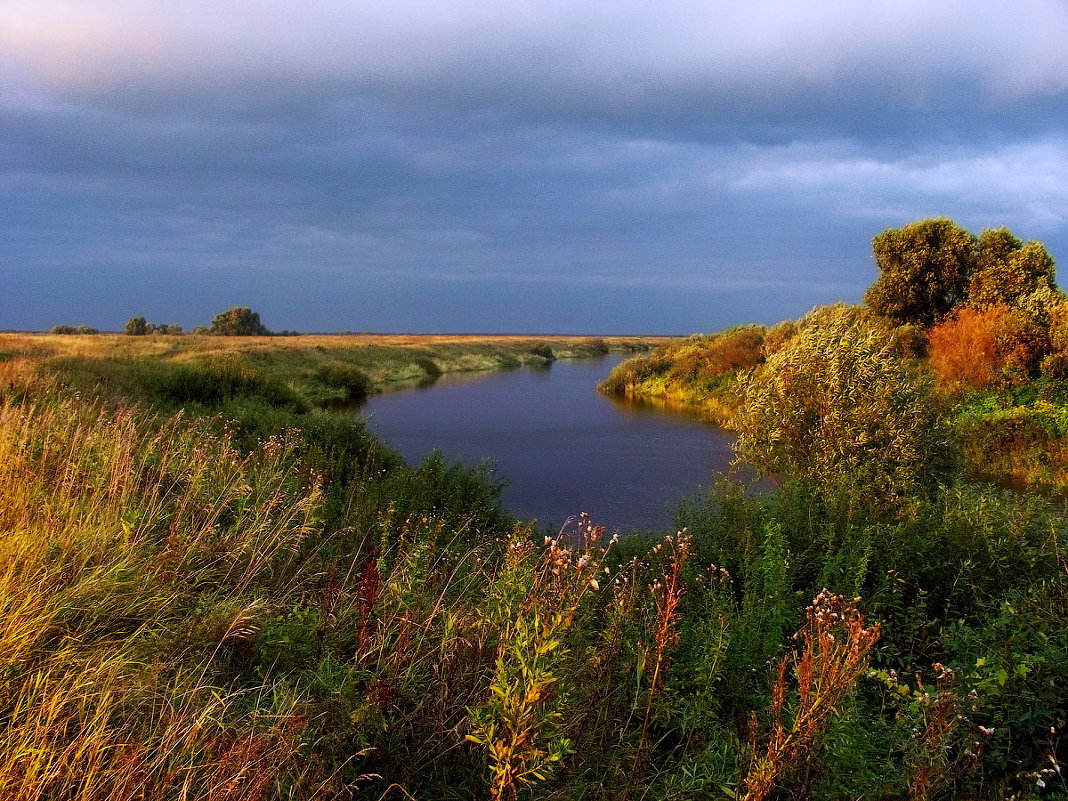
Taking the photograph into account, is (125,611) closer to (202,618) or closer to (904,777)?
(202,618)

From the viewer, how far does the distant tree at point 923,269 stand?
23344 mm

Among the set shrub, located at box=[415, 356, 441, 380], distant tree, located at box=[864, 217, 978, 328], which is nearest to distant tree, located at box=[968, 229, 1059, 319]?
distant tree, located at box=[864, 217, 978, 328]

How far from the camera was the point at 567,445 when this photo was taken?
2108 cm

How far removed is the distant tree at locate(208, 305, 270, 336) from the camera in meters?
73.2

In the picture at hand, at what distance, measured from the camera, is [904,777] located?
9.14 feet

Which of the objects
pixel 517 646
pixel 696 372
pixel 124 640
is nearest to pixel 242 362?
pixel 124 640

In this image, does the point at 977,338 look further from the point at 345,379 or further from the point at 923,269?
the point at 345,379

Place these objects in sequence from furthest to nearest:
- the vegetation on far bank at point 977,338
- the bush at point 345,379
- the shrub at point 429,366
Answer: the shrub at point 429,366
the bush at point 345,379
the vegetation on far bank at point 977,338

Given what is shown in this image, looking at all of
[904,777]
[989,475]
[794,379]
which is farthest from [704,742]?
[989,475]

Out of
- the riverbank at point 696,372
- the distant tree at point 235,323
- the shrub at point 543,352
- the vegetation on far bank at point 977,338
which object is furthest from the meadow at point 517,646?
the distant tree at point 235,323

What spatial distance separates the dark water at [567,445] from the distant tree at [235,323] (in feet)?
147

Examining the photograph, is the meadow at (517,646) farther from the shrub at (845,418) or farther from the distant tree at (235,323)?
the distant tree at (235,323)

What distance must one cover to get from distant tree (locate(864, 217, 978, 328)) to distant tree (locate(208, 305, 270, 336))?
218ft

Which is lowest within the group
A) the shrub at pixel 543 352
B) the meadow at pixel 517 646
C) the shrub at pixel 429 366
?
the meadow at pixel 517 646
